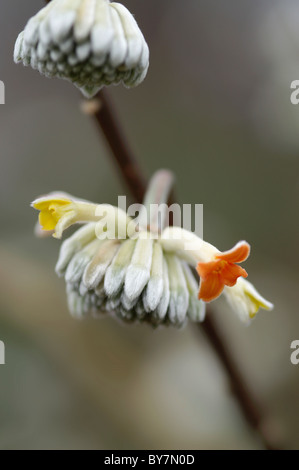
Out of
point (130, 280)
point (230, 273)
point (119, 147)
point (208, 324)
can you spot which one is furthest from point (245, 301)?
point (119, 147)

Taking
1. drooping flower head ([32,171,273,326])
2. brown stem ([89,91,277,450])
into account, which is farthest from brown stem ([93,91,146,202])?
drooping flower head ([32,171,273,326])

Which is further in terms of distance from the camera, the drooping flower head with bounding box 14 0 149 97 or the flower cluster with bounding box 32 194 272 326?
the flower cluster with bounding box 32 194 272 326

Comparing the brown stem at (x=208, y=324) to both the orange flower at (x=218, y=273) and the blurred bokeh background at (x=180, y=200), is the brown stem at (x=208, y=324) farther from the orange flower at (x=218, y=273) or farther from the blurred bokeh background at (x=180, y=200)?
the orange flower at (x=218, y=273)

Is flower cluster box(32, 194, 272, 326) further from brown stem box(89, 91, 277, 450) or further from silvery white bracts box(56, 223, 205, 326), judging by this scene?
brown stem box(89, 91, 277, 450)

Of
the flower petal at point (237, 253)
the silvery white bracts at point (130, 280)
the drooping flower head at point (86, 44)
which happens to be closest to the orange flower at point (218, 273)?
the flower petal at point (237, 253)

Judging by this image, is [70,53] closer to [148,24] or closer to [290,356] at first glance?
[290,356]
